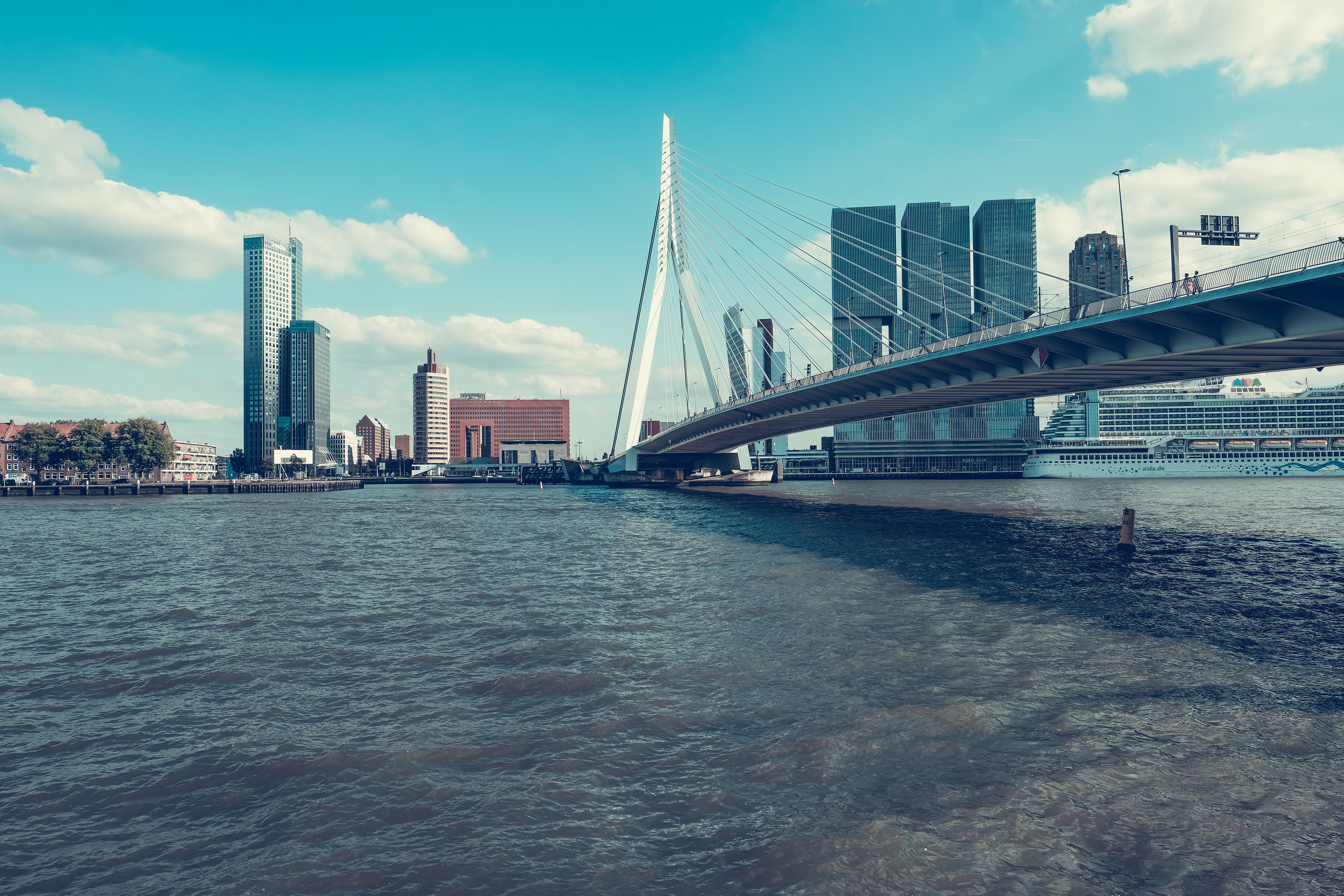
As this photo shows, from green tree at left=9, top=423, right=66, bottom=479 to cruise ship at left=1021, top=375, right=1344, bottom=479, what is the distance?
149 metres

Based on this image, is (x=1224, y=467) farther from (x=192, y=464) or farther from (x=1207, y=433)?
(x=192, y=464)

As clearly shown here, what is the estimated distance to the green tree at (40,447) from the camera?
319 ft

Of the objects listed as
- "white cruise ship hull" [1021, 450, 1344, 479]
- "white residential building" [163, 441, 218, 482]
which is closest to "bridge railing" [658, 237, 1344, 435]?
"white cruise ship hull" [1021, 450, 1344, 479]

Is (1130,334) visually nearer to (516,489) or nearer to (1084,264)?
(516,489)

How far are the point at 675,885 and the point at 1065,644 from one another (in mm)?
10503

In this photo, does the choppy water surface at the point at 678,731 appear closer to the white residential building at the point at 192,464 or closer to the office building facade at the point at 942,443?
the office building facade at the point at 942,443

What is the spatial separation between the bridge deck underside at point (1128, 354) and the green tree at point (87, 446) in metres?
98.5

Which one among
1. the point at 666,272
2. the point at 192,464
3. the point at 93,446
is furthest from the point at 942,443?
the point at 192,464

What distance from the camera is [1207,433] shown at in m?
107

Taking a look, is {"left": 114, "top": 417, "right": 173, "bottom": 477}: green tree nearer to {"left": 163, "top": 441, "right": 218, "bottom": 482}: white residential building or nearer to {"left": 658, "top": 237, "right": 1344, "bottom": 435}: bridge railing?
{"left": 163, "top": 441, "right": 218, "bottom": 482}: white residential building

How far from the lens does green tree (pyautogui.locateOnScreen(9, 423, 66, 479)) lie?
97.3 m

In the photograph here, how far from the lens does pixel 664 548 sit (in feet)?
94.9

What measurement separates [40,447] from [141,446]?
11915 mm

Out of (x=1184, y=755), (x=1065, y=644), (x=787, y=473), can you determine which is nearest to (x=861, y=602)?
(x=1065, y=644)
